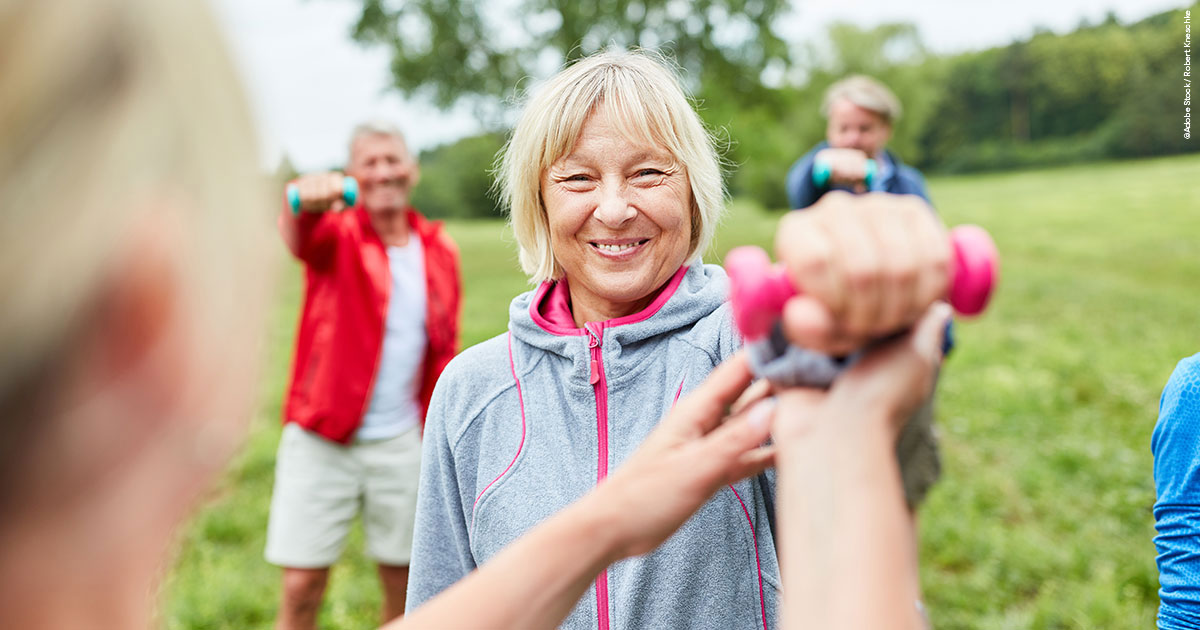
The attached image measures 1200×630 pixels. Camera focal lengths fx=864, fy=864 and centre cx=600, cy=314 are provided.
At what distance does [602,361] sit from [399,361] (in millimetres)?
2666

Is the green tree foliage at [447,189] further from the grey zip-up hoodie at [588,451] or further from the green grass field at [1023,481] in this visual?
the grey zip-up hoodie at [588,451]

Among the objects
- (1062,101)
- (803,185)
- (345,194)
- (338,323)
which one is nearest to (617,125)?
(345,194)

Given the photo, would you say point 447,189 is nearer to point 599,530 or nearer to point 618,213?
point 618,213

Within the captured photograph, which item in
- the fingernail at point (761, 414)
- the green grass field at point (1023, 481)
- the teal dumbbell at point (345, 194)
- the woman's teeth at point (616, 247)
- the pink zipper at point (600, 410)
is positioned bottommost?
the green grass field at point (1023, 481)

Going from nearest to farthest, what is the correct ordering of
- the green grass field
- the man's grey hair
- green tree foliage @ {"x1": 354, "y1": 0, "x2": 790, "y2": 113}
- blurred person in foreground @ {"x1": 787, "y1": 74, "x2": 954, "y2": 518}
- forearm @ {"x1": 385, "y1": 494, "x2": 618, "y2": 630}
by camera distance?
1. forearm @ {"x1": 385, "y1": 494, "x2": 618, "y2": 630}
2. blurred person in foreground @ {"x1": 787, "y1": 74, "x2": 954, "y2": 518}
3. the green grass field
4. the man's grey hair
5. green tree foliage @ {"x1": 354, "y1": 0, "x2": 790, "y2": 113}

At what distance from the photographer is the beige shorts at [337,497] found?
4.27 meters

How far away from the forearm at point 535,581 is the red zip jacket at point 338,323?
3151mm

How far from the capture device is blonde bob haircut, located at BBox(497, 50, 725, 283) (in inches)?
83.6

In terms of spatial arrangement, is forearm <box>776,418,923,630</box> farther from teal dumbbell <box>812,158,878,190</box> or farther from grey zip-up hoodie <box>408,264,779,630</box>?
teal dumbbell <box>812,158,878,190</box>

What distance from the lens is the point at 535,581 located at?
4.07 ft

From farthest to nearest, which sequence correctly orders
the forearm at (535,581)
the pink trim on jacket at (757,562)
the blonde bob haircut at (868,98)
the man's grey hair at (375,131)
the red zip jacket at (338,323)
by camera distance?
the blonde bob haircut at (868,98), the man's grey hair at (375,131), the red zip jacket at (338,323), the pink trim on jacket at (757,562), the forearm at (535,581)

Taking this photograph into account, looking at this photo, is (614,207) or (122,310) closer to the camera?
(122,310)

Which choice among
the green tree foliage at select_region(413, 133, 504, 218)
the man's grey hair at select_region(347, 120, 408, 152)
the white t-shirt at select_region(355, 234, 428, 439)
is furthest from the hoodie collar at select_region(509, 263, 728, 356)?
the green tree foliage at select_region(413, 133, 504, 218)

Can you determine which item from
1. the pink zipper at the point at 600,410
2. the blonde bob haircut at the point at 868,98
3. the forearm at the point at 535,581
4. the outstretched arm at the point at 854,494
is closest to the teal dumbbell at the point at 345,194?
the pink zipper at the point at 600,410
